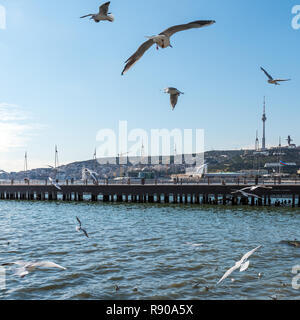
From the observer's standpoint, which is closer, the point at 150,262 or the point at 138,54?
the point at 138,54

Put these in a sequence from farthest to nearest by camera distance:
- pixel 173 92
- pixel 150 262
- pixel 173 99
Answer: pixel 150 262
pixel 173 92
pixel 173 99

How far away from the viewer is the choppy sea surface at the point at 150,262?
36.9 feet

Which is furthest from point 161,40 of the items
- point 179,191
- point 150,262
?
point 179,191

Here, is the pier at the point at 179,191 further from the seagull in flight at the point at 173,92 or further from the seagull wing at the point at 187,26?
the seagull wing at the point at 187,26

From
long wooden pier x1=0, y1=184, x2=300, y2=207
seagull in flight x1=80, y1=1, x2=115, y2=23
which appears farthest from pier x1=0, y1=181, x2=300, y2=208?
Result: seagull in flight x1=80, y1=1, x2=115, y2=23

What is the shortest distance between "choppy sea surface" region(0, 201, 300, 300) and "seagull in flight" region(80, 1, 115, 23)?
25.6 feet

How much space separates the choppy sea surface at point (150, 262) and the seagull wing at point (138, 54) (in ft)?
25.1

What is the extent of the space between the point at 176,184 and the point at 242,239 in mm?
29289

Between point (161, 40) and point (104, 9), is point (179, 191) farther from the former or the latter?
point (161, 40)

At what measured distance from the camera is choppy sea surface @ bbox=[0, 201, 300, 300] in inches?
442

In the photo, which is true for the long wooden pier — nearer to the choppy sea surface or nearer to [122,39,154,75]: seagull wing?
the choppy sea surface

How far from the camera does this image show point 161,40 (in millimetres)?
5566

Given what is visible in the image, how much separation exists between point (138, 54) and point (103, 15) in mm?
1582
